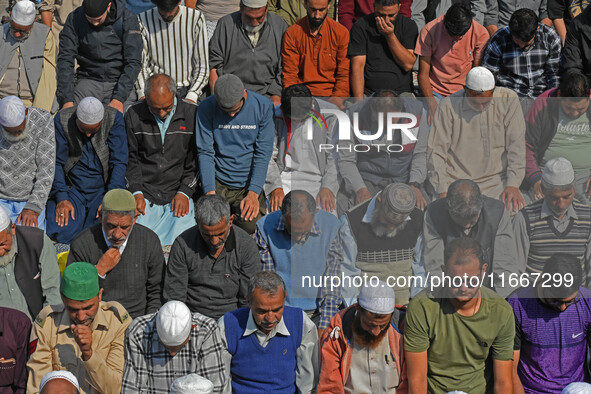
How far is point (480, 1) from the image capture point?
9.73m

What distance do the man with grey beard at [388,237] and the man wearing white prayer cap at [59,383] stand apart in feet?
6.66

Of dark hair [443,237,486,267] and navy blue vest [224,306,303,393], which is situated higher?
dark hair [443,237,486,267]

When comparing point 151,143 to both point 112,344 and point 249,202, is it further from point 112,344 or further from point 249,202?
point 112,344

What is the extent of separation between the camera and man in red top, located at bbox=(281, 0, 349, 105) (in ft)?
28.5

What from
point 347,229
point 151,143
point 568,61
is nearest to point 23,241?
point 151,143

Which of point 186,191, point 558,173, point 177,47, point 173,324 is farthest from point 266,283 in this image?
point 177,47

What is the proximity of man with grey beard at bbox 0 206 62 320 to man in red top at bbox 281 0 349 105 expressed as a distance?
284 cm

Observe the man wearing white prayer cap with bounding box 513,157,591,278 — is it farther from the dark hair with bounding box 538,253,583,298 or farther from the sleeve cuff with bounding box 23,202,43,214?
the sleeve cuff with bounding box 23,202,43,214

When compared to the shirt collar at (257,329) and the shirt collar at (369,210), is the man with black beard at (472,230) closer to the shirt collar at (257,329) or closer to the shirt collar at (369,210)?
the shirt collar at (369,210)

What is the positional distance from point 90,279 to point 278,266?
1531mm

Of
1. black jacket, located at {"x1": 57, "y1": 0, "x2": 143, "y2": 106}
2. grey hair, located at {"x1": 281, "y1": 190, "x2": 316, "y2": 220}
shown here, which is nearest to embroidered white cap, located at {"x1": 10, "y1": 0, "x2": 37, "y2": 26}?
black jacket, located at {"x1": 57, "y1": 0, "x2": 143, "y2": 106}

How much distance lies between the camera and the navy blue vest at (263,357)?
6.30 m

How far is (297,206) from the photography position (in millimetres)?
7020

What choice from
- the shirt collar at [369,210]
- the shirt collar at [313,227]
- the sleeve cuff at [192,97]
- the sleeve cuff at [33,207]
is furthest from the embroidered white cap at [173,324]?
the sleeve cuff at [192,97]
